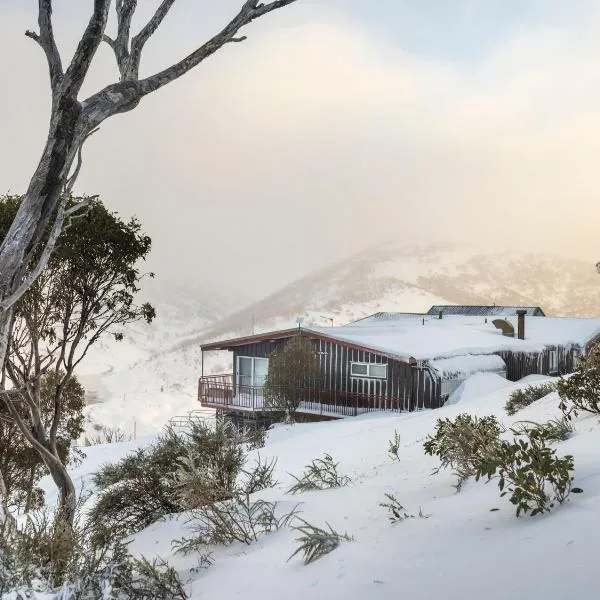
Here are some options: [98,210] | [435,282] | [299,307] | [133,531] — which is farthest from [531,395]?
[435,282]

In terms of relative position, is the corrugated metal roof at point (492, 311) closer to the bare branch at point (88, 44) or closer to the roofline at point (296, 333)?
the roofline at point (296, 333)

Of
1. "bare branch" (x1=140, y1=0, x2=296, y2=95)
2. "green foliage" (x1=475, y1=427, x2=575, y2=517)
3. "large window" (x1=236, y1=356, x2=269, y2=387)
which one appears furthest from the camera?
"large window" (x1=236, y1=356, x2=269, y2=387)

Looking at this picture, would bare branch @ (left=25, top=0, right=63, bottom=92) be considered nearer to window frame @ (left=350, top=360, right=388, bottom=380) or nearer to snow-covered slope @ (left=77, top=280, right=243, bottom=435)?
window frame @ (left=350, top=360, right=388, bottom=380)

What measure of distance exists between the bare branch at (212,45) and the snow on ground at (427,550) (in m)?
4.76

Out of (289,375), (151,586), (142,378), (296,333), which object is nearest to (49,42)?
(151,586)

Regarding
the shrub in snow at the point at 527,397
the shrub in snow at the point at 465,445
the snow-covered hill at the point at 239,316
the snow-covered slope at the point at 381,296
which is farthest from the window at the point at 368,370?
the snow-covered slope at the point at 381,296

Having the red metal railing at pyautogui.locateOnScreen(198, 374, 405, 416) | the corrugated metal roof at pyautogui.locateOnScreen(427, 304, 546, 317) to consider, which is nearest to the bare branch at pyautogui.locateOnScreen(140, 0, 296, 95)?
the red metal railing at pyautogui.locateOnScreen(198, 374, 405, 416)

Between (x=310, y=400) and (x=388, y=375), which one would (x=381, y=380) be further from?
(x=310, y=400)

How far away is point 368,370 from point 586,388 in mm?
17154

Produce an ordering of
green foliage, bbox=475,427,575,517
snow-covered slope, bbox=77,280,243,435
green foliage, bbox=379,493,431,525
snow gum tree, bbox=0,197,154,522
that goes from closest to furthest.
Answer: green foliage, bbox=475,427,575,517 < green foliage, bbox=379,493,431,525 < snow gum tree, bbox=0,197,154,522 < snow-covered slope, bbox=77,280,243,435

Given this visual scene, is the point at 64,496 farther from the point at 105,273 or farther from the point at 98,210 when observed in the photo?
the point at 98,210

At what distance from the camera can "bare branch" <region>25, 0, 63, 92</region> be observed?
17.1ft

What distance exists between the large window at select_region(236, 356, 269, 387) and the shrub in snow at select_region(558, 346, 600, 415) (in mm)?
20001

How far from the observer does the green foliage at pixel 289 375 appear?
2400cm
